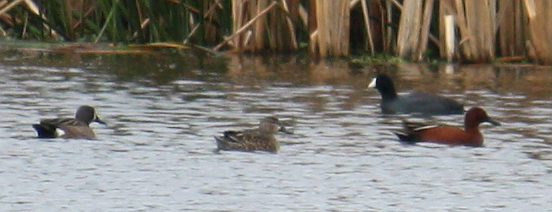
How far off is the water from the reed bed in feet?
1.23

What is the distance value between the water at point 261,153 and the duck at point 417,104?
10cm

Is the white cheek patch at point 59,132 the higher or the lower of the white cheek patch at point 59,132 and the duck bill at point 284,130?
the higher

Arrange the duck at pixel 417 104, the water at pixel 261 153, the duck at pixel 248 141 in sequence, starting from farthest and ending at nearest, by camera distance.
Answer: the duck at pixel 417 104, the duck at pixel 248 141, the water at pixel 261 153

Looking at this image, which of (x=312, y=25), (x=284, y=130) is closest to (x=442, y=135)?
(x=284, y=130)

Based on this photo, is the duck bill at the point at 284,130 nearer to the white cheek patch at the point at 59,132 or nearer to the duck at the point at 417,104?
the white cheek patch at the point at 59,132

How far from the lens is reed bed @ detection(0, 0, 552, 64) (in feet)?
62.5

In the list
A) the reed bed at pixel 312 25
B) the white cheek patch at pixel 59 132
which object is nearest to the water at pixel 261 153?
the white cheek patch at pixel 59 132

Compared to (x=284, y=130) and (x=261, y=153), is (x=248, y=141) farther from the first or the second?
(x=284, y=130)

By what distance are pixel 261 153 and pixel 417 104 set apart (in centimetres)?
402

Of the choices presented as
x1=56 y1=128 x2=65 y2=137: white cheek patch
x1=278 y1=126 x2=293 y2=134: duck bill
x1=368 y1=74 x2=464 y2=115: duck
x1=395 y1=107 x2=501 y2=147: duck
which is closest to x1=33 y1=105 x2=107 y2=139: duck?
x1=56 y1=128 x2=65 y2=137: white cheek patch

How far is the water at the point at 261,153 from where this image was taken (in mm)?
9859

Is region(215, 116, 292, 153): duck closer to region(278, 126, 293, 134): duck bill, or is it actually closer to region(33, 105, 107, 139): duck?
region(278, 126, 293, 134): duck bill

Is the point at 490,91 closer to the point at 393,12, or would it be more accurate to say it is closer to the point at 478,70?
the point at 478,70

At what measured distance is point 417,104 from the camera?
51.4 ft
